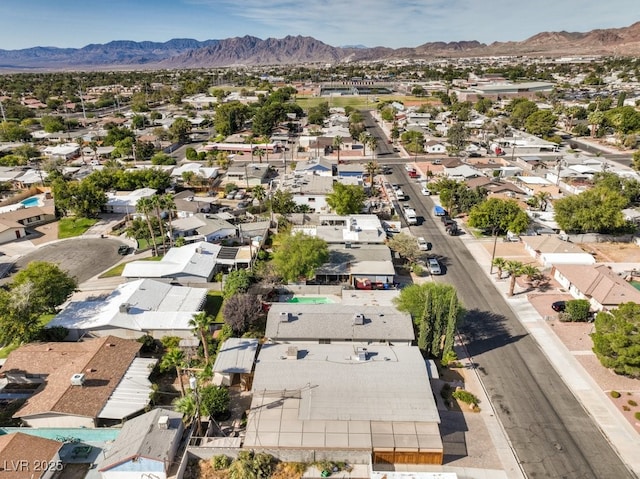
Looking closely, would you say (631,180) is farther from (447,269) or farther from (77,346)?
(77,346)

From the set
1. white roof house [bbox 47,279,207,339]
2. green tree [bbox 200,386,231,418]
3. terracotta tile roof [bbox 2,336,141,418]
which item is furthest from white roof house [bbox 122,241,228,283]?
green tree [bbox 200,386,231,418]

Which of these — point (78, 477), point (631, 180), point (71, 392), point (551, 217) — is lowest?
point (78, 477)

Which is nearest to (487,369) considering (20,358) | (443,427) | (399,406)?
(443,427)

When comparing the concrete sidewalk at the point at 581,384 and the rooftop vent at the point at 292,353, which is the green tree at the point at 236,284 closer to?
the rooftop vent at the point at 292,353

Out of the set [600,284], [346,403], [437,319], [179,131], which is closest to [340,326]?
[437,319]

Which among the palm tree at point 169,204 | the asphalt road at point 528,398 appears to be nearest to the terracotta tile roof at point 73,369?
the palm tree at point 169,204
